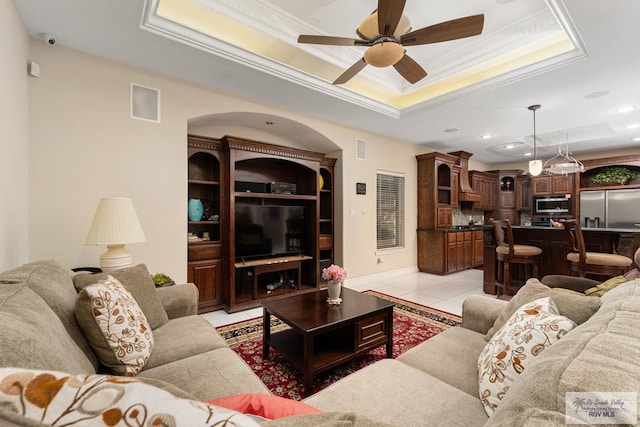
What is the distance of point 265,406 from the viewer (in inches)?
33.2

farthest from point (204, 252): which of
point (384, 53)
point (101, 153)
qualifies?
point (384, 53)

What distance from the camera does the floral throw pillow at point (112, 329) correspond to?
4.40ft

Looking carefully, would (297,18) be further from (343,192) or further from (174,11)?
(343,192)

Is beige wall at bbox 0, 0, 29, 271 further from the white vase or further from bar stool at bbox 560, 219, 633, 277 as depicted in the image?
bar stool at bbox 560, 219, 633, 277

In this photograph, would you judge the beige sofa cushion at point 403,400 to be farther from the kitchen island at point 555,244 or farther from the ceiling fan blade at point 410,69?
the kitchen island at point 555,244

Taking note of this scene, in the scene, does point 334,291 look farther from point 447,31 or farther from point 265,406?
point 447,31

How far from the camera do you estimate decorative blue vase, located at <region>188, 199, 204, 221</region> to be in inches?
143

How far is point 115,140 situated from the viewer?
2873 mm

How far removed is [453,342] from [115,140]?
343 cm

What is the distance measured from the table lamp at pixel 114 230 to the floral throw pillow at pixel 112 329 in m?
0.91

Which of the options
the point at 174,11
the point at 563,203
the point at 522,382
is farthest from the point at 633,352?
the point at 563,203

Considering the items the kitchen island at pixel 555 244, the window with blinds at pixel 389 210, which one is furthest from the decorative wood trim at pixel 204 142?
the kitchen island at pixel 555 244

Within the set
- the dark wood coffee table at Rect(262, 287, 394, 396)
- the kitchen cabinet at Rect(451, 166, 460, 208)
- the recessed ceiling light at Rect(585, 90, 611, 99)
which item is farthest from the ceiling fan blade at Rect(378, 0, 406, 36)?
the kitchen cabinet at Rect(451, 166, 460, 208)

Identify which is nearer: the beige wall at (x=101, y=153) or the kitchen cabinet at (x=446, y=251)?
the beige wall at (x=101, y=153)
